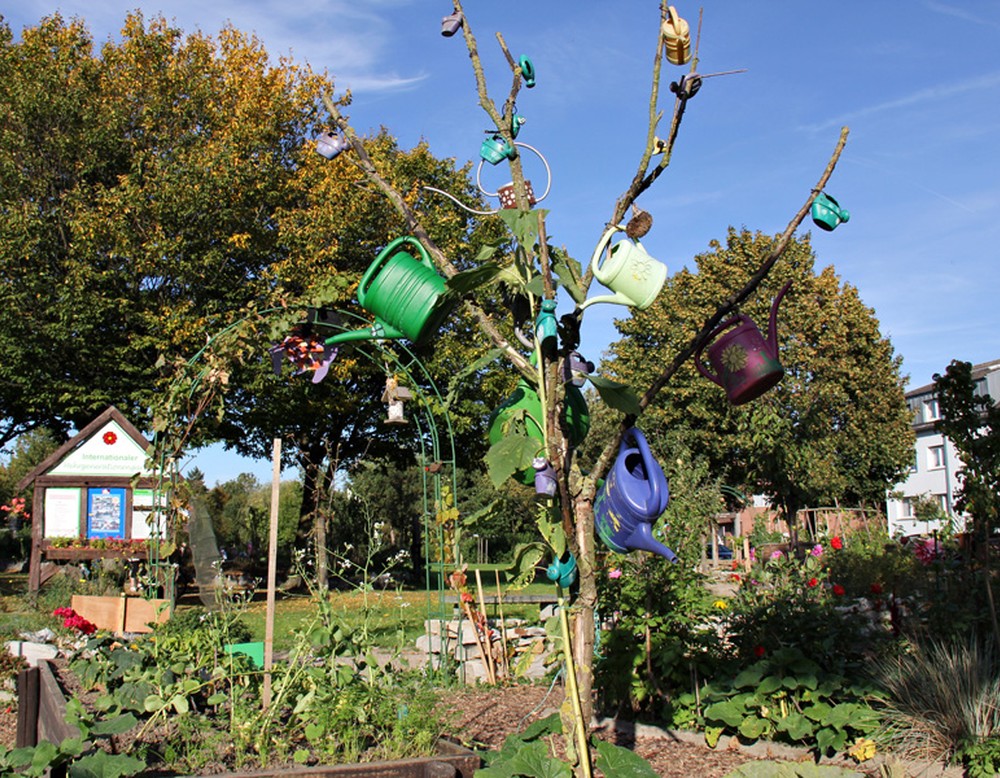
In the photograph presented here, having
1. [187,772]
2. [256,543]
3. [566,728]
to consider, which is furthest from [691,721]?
[256,543]

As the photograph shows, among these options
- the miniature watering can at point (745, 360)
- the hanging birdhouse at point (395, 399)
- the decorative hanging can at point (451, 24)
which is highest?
the decorative hanging can at point (451, 24)

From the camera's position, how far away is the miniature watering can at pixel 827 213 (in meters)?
2.01

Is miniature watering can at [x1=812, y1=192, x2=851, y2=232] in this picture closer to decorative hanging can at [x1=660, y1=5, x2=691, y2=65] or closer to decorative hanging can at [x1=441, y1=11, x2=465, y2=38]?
decorative hanging can at [x1=660, y1=5, x2=691, y2=65]

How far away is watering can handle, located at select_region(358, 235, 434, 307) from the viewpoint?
226 cm

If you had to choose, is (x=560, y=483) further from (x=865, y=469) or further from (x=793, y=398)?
(x=865, y=469)

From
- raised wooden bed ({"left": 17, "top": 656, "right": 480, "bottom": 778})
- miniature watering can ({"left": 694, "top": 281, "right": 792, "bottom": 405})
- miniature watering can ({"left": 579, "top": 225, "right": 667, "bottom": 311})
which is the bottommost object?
raised wooden bed ({"left": 17, "top": 656, "right": 480, "bottom": 778})

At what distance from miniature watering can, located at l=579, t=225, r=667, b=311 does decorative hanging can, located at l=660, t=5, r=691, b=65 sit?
0.42m

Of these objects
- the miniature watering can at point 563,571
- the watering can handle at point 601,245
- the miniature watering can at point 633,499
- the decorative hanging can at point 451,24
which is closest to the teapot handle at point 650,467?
the miniature watering can at point 633,499

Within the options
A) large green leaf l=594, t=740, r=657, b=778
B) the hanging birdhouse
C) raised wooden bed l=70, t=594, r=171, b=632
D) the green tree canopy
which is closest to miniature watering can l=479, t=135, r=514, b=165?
large green leaf l=594, t=740, r=657, b=778

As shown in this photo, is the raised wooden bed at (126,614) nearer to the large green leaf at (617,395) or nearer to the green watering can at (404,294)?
the green watering can at (404,294)

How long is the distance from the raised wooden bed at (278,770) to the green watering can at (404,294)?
125cm

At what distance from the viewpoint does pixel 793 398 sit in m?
18.8

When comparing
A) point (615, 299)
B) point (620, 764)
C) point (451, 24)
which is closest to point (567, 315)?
point (615, 299)

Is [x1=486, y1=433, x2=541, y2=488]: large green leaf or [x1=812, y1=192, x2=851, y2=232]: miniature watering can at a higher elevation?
[x1=812, y1=192, x2=851, y2=232]: miniature watering can
